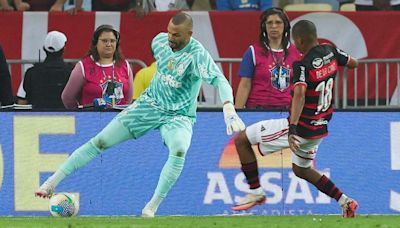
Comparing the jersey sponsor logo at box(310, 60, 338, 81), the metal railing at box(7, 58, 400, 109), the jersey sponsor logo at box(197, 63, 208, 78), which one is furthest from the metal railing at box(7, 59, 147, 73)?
the jersey sponsor logo at box(310, 60, 338, 81)

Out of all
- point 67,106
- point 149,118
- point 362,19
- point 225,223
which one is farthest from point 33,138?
point 362,19

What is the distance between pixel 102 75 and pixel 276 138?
2.26 metres

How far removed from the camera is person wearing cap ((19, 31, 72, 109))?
1582 centimetres

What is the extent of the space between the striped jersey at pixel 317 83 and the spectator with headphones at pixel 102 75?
8.05ft

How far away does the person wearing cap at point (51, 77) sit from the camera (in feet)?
51.9

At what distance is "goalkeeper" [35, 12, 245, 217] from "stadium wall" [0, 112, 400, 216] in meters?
1.56

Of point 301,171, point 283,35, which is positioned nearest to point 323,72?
point 301,171

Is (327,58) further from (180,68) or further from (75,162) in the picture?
(75,162)

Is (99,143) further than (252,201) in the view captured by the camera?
No

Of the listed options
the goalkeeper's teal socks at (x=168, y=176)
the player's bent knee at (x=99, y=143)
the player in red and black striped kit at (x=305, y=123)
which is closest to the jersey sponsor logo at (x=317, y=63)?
the player in red and black striped kit at (x=305, y=123)

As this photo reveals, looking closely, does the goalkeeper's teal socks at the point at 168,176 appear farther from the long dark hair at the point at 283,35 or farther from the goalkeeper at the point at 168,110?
the long dark hair at the point at 283,35

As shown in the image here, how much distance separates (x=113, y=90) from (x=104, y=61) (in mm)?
333

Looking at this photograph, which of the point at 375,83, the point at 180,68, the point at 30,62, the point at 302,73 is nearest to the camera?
the point at 302,73

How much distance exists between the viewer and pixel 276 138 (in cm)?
1401
